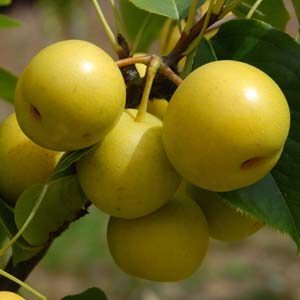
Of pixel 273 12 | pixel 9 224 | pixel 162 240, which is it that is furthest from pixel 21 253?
pixel 273 12

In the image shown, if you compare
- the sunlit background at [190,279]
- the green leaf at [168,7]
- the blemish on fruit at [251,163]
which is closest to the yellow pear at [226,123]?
the blemish on fruit at [251,163]

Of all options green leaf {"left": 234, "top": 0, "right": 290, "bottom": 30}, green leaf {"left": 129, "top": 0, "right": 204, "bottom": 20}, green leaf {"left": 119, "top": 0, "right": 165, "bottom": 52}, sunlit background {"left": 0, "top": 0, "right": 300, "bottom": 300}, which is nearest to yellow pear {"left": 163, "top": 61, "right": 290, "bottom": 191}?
green leaf {"left": 129, "top": 0, "right": 204, "bottom": 20}

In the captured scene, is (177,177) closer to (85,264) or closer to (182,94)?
(182,94)

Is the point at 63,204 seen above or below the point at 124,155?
below

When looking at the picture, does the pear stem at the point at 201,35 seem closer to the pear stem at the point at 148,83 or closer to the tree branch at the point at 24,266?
the pear stem at the point at 148,83

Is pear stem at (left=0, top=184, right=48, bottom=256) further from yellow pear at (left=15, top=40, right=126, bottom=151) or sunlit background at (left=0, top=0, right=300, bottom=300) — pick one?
sunlit background at (left=0, top=0, right=300, bottom=300)

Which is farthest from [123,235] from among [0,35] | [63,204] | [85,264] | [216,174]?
[0,35]

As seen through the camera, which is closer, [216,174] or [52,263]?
[216,174]
